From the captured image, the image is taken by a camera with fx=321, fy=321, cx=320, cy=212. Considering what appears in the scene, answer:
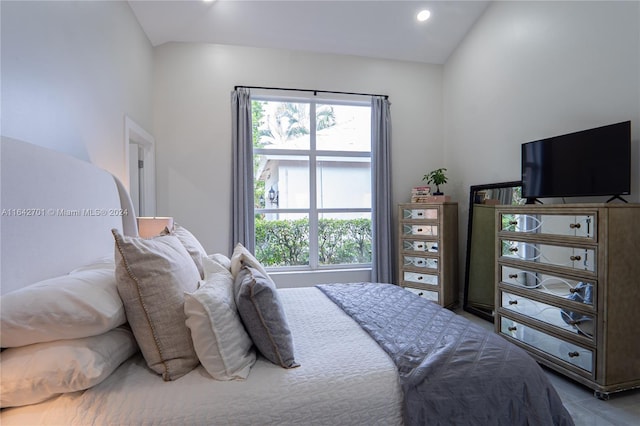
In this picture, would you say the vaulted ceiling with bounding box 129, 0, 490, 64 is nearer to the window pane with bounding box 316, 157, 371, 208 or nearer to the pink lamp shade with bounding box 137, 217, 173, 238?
the window pane with bounding box 316, 157, 371, 208

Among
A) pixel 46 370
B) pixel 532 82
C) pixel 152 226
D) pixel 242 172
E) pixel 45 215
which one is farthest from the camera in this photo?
pixel 242 172

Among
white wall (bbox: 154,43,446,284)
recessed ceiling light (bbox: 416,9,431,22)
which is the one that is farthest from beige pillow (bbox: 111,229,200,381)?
recessed ceiling light (bbox: 416,9,431,22)

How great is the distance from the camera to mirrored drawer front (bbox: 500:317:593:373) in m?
2.01

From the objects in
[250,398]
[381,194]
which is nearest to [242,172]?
[381,194]

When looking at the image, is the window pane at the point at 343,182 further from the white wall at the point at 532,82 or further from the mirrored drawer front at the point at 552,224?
the mirrored drawer front at the point at 552,224

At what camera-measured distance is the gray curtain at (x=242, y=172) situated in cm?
358

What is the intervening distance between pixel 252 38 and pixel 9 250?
319 cm

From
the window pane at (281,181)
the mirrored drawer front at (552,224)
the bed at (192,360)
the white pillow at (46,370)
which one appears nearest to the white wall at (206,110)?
the window pane at (281,181)

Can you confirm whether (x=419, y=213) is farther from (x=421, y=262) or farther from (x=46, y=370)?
(x=46, y=370)

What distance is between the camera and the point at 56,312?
3.05 feet

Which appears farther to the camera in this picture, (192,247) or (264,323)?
(192,247)

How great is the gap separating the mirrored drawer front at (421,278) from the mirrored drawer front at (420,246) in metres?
0.28

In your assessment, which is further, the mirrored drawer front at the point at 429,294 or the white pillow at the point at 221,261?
the mirrored drawer front at the point at 429,294

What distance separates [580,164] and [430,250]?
1.66 metres
